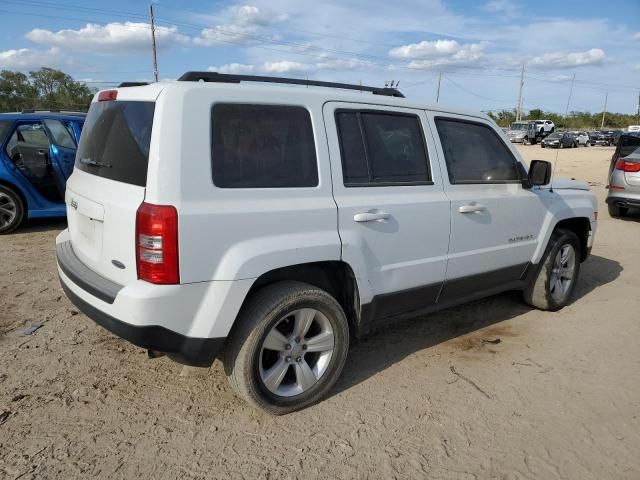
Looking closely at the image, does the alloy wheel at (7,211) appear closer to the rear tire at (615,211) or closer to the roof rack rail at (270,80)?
the roof rack rail at (270,80)

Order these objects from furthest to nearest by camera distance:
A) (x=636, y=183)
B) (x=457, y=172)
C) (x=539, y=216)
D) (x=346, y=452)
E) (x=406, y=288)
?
(x=636, y=183) < (x=539, y=216) < (x=457, y=172) < (x=406, y=288) < (x=346, y=452)

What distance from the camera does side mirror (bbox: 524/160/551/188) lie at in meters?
4.12

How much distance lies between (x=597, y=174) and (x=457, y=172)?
1880cm

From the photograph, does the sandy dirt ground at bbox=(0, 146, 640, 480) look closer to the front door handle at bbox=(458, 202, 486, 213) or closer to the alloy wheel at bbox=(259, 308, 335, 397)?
the alloy wheel at bbox=(259, 308, 335, 397)

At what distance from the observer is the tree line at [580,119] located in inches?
3113

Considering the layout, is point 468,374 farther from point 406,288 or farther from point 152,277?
point 152,277

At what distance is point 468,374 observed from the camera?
3594mm

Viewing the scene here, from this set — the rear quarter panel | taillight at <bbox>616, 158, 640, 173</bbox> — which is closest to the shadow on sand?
the rear quarter panel

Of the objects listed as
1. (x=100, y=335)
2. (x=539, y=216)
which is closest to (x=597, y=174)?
(x=539, y=216)

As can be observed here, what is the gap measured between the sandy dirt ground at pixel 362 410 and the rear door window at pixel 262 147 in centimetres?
140

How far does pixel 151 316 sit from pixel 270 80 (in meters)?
1.58

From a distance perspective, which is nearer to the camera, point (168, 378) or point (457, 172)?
point (168, 378)

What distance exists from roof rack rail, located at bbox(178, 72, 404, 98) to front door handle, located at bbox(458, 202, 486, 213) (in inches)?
36.5

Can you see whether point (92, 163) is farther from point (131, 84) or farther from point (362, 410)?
point (362, 410)
